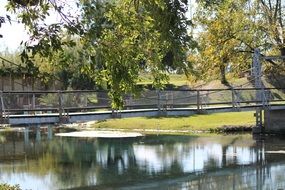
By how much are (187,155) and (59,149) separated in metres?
7.45

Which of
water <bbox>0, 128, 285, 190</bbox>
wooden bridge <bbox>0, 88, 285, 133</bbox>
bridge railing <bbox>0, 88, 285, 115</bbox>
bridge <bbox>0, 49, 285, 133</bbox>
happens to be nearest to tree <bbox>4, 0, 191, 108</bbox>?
bridge <bbox>0, 49, 285, 133</bbox>

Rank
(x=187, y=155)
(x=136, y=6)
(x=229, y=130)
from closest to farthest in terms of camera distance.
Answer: (x=136, y=6), (x=187, y=155), (x=229, y=130)

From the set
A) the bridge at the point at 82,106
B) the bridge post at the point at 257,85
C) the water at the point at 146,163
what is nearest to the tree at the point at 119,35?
the bridge at the point at 82,106

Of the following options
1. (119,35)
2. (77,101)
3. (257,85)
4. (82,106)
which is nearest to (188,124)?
(257,85)

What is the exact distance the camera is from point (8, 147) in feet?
103

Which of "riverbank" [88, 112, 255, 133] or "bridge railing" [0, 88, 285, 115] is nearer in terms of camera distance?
"bridge railing" [0, 88, 285, 115]

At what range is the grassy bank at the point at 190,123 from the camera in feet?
130

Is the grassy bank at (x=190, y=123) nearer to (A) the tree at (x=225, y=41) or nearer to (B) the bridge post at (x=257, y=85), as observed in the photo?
(B) the bridge post at (x=257, y=85)

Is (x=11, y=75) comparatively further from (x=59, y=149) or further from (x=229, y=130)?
(x=229, y=130)

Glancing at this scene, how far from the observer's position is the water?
1950cm

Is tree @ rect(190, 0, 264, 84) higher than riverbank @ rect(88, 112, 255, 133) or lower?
higher

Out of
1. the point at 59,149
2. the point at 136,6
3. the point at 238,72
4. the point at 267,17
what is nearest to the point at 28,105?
the point at 59,149

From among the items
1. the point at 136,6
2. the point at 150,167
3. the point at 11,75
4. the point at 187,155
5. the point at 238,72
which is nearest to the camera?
the point at 11,75

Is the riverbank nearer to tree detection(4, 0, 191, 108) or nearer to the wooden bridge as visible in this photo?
the wooden bridge
